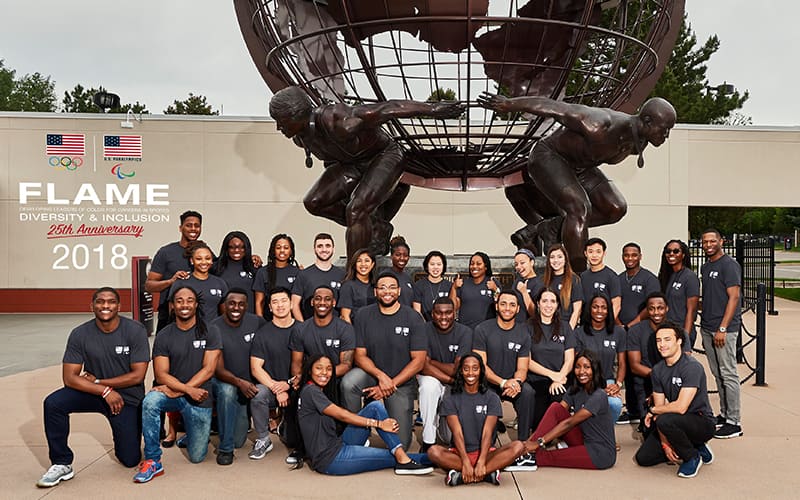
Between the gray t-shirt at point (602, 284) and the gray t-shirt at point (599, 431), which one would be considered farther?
the gray t-shirt at point (602, 284)

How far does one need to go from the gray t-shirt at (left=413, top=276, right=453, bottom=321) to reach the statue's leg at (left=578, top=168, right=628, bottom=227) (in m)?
1.38

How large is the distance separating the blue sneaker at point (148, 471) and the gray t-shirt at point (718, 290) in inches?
158

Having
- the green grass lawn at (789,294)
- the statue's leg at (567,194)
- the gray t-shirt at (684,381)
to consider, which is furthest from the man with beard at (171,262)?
the green grass lawn at (789,294)

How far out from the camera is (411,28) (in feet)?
18.3

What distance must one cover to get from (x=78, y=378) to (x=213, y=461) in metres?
0.99

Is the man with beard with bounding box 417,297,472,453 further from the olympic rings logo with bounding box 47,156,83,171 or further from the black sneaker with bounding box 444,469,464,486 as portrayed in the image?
the olympic rings logo with bounding box 47,156,83,171

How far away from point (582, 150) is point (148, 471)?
12.6ft

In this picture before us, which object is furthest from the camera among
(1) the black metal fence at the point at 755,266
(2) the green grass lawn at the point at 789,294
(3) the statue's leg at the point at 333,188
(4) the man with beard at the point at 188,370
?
(2) the green grass lawn at the point at 789,294

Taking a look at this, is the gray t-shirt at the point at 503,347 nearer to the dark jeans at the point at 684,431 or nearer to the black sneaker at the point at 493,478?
Answer: the black sneaker at the point at 493,478

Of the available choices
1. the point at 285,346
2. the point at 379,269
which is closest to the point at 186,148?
the point at 379,269

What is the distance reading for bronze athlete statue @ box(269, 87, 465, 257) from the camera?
213 inches

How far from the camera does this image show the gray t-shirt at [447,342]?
4898mm

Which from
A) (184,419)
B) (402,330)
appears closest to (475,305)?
(402,330)

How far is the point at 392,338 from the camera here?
475 cm
